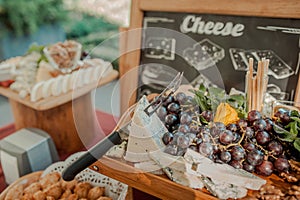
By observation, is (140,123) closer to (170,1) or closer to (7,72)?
(170,1)

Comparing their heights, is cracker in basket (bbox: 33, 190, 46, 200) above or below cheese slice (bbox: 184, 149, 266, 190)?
below

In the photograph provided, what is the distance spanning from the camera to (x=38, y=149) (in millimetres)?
1143

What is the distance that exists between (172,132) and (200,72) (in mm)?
557

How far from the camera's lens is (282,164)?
585 mm

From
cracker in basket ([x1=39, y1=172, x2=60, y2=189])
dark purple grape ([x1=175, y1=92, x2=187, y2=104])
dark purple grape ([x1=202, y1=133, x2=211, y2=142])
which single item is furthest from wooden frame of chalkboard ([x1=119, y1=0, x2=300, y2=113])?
cracker in basket ([x1=39, y1=172, x2=60, y2=189])

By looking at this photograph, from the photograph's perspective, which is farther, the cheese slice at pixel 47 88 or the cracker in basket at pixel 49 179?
the cheese slice at pixel 47 88

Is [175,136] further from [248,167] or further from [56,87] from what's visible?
[56,87]

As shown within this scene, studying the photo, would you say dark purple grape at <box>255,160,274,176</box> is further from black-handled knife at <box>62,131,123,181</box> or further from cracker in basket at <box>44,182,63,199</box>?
cracker in basket at <box>44,182,63,199</box>

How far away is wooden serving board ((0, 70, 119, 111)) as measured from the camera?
1139 millimetres

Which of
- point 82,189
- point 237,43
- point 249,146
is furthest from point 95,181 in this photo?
point 237,43

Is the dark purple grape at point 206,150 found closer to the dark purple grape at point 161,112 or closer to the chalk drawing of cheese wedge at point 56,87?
the dark purple grape at point 161,112

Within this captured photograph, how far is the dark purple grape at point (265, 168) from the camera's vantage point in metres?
0.59

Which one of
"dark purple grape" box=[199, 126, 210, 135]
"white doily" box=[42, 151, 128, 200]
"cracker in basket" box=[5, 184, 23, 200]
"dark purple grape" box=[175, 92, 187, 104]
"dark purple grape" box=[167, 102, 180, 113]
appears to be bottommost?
"cracker in basket" box=[5, 184, 23, 200]

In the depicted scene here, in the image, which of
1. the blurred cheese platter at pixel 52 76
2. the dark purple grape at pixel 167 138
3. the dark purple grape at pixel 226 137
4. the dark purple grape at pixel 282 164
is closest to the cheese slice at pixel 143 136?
the dark purple grape at pixel 167 138
